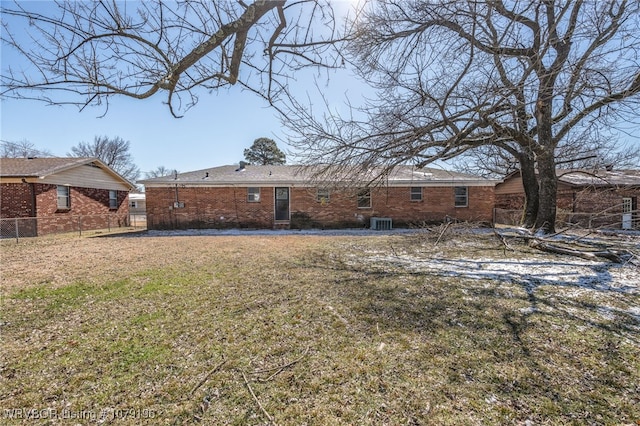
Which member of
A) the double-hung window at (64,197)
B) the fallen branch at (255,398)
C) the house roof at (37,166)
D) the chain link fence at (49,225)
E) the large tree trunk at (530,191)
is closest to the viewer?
the fallen branch at (255,398)

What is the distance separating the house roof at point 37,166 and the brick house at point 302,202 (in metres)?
3.93

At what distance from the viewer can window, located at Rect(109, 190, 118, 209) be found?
1708cm

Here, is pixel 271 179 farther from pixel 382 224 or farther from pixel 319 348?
pixel 319 348

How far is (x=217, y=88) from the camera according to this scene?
3.25m

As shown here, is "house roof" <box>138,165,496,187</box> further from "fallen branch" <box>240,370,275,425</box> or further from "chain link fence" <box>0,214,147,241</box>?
"fallen branch" <box>240,370,275,425</box>

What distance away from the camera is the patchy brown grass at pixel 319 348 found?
207 cm

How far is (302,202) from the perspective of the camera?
14289 mm

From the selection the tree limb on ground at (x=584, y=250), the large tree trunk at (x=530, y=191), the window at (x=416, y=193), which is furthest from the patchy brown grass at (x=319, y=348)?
the window at (x=416, y=193)

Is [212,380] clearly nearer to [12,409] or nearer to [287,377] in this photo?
[287,377]

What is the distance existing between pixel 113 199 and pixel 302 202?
1211 cm

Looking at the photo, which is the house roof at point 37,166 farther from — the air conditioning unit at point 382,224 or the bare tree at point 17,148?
the air conditioning unit at point 382,224

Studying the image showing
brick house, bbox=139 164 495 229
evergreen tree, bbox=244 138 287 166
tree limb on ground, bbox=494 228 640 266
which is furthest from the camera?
evergreen tree, bbox=244 138 287 166

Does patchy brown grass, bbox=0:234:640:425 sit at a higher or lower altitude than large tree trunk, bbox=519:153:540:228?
lower

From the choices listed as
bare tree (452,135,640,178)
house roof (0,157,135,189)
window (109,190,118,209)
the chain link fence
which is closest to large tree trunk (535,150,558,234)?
bare tree (452,135,640,178)
